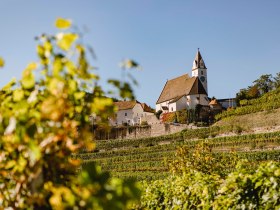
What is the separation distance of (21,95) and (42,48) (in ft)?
1.33

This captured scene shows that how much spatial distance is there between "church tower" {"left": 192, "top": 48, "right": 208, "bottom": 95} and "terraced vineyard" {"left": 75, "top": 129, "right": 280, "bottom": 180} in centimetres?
4029

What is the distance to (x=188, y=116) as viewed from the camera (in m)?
72.2

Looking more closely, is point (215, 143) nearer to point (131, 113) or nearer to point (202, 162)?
point (202, 162)

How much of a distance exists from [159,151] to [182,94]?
29.6 m

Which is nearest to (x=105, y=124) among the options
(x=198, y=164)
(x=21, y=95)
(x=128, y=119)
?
(x=21, y=95)

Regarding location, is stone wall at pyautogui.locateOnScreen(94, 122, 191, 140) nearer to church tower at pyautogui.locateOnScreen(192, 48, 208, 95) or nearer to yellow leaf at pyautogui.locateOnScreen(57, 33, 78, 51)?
church tower at pyautogui.locateOnScreen(192, 48, 208, 95)

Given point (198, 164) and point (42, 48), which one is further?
point (198, 164)

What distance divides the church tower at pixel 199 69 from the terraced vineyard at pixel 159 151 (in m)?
40.3

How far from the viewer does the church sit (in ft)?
258

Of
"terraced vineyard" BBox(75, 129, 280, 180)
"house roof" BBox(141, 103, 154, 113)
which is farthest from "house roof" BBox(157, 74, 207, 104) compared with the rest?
"terraced vineyard" BBox(75, 129, 280, 180)

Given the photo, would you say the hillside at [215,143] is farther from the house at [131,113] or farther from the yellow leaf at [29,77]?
the yellow leaf at [29,77]

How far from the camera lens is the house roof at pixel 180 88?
79812 millimetres

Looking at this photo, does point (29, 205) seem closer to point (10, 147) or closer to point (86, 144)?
point (10, 147)

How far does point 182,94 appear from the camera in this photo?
265ft
